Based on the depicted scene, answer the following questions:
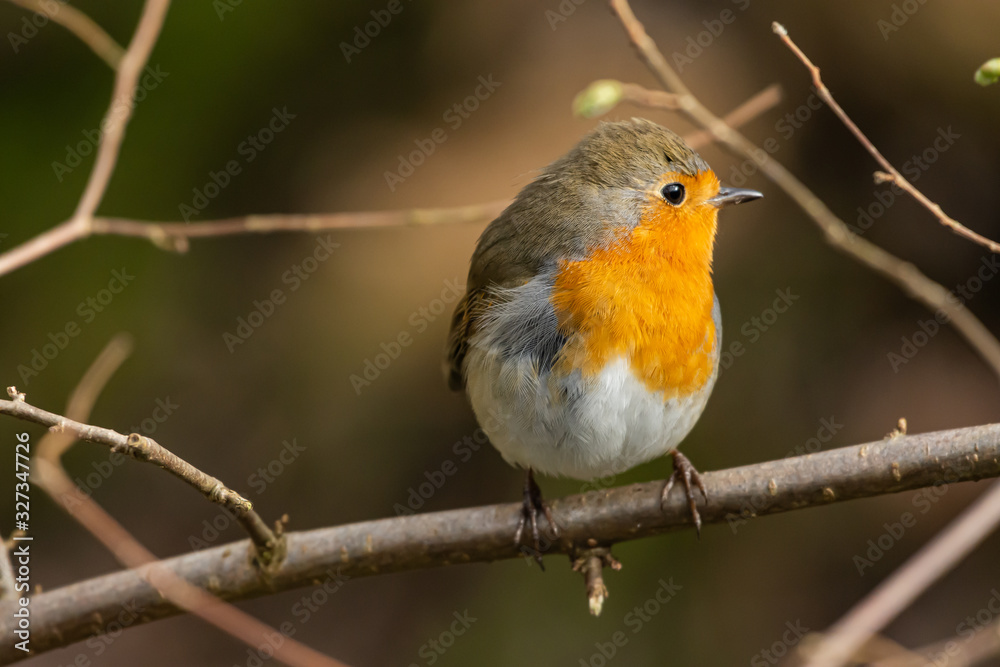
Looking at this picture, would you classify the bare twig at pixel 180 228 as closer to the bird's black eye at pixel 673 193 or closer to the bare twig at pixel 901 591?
the bird's black eye at pixel 673 193

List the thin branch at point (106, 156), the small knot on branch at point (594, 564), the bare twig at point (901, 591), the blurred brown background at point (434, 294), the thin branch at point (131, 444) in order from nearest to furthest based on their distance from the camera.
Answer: the bare twig at point (901, 591)
the thin branch at point (131, 444)
the small knot on branch at point (594, 564)
the thin branch at point (106, 156)
the blurred brown background at point (434, 294)

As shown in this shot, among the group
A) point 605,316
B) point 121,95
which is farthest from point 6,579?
point 605,316

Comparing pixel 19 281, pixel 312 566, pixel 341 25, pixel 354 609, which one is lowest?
pixel 354 609

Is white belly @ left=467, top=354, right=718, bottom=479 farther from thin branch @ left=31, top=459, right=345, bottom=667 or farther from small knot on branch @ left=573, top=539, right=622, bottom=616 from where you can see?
thin branch @ left=31, top=459, right=345, bottom=667

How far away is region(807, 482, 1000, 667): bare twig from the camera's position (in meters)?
1.48

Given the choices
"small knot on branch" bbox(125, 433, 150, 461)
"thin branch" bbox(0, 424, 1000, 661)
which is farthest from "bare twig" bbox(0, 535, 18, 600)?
"small knot on branch" bbox(125, 433, 150, 461)

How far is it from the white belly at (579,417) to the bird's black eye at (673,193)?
57 centimetres

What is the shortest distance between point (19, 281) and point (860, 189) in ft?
13.2

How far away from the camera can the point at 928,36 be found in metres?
4.23

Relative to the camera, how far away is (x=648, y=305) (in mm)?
2770

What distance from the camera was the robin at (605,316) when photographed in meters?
2.75

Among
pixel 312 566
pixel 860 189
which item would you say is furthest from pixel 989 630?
pixel 860 189

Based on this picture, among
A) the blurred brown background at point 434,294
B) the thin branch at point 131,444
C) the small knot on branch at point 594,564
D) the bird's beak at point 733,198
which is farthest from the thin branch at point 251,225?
the blurred brown background at point 434,294

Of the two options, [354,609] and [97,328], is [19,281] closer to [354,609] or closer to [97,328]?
[97,328]
